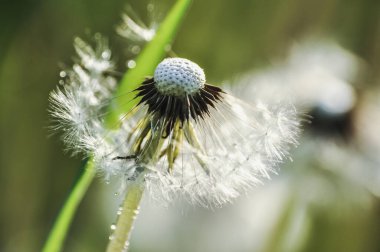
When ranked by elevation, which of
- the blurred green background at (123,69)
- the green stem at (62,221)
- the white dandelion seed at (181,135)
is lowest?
the green stem at (62,221)

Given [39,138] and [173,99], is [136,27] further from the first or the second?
[39,138]

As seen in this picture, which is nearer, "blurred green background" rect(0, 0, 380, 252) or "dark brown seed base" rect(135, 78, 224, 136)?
"dark brown seed base" rect(135, 78, 224, 136)

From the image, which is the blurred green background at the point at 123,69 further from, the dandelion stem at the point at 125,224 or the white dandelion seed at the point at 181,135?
the dandelion stem at the point at 125,224

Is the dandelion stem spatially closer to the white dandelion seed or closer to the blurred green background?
the white dandelion seed

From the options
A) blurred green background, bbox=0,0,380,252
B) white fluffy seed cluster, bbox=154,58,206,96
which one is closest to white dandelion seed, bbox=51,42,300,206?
white fluffy seed cluster, bbox=154,58,206,96

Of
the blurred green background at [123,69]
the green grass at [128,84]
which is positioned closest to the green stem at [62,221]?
the green grass at [128,84]

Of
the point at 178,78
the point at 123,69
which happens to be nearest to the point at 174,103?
the point at 178,78

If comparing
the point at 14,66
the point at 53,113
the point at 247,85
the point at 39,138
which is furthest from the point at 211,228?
the point at 53,113
